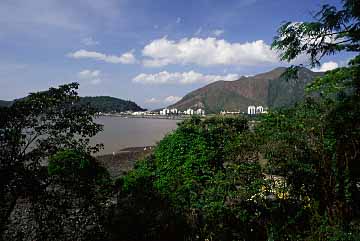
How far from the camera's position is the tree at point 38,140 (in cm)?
505

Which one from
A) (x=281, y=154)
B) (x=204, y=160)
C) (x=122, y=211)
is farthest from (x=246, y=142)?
(x=122, y=211)

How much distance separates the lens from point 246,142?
25.6 ft

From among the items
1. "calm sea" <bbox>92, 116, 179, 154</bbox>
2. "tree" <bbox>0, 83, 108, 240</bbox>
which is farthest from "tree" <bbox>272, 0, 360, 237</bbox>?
"calm sea" <bbox>92, 116, 179, 154</bbox>

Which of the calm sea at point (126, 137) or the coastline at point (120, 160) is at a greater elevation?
the calm sea at point (126, 137)

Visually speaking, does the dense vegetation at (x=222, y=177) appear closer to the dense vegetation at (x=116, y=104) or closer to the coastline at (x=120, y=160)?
the coastline at (x=120, y=160)

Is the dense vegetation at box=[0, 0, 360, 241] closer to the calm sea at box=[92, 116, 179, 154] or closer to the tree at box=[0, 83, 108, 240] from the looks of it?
the tree at box=[0, 83, 108, 240]

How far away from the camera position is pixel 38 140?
564cm

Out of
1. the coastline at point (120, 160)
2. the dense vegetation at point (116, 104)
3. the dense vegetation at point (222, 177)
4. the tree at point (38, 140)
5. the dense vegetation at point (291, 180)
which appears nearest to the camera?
the tree at point (38, 140)

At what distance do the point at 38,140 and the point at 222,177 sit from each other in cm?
401

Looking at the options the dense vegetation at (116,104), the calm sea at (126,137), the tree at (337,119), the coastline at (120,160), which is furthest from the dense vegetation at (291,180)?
the dense vegetation at (116,104)

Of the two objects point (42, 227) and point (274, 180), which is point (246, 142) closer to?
point (274, 180)

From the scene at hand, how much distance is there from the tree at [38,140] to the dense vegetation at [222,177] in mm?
17

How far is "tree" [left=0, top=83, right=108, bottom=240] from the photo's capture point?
505 centimetres

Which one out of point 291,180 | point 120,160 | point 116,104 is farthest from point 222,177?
point 116,104
